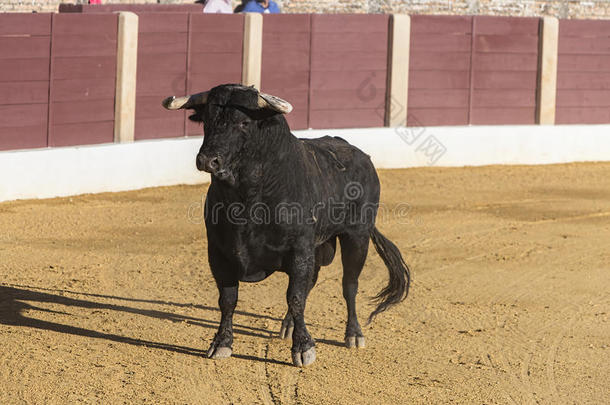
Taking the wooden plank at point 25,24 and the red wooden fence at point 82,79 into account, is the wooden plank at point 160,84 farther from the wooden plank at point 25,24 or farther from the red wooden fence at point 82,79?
the wooden plank at point 25,24

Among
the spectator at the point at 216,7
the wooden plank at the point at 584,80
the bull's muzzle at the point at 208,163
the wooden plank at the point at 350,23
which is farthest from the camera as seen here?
the wooden plank at the point at 584,80

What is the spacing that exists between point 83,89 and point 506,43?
21.1ft

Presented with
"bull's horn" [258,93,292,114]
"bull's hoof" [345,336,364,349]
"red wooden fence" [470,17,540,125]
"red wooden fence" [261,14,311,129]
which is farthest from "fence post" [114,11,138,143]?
"bull's horn" [258,93,292,114]

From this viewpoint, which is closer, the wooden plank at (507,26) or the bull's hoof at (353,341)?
the bull's hoof at (353,341)

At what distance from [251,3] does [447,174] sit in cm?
393

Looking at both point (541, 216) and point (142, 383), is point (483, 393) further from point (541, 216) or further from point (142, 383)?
point (541, 216)

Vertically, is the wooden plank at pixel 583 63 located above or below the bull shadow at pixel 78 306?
above

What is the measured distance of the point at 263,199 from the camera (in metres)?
6.29

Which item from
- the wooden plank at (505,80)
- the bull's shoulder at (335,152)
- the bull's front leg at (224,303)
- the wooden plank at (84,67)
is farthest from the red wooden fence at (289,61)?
the bull's front leg at (224,303)

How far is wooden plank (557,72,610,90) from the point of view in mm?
16656

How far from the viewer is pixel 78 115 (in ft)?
41.2

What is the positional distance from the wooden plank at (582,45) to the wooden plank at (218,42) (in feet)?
16.9
